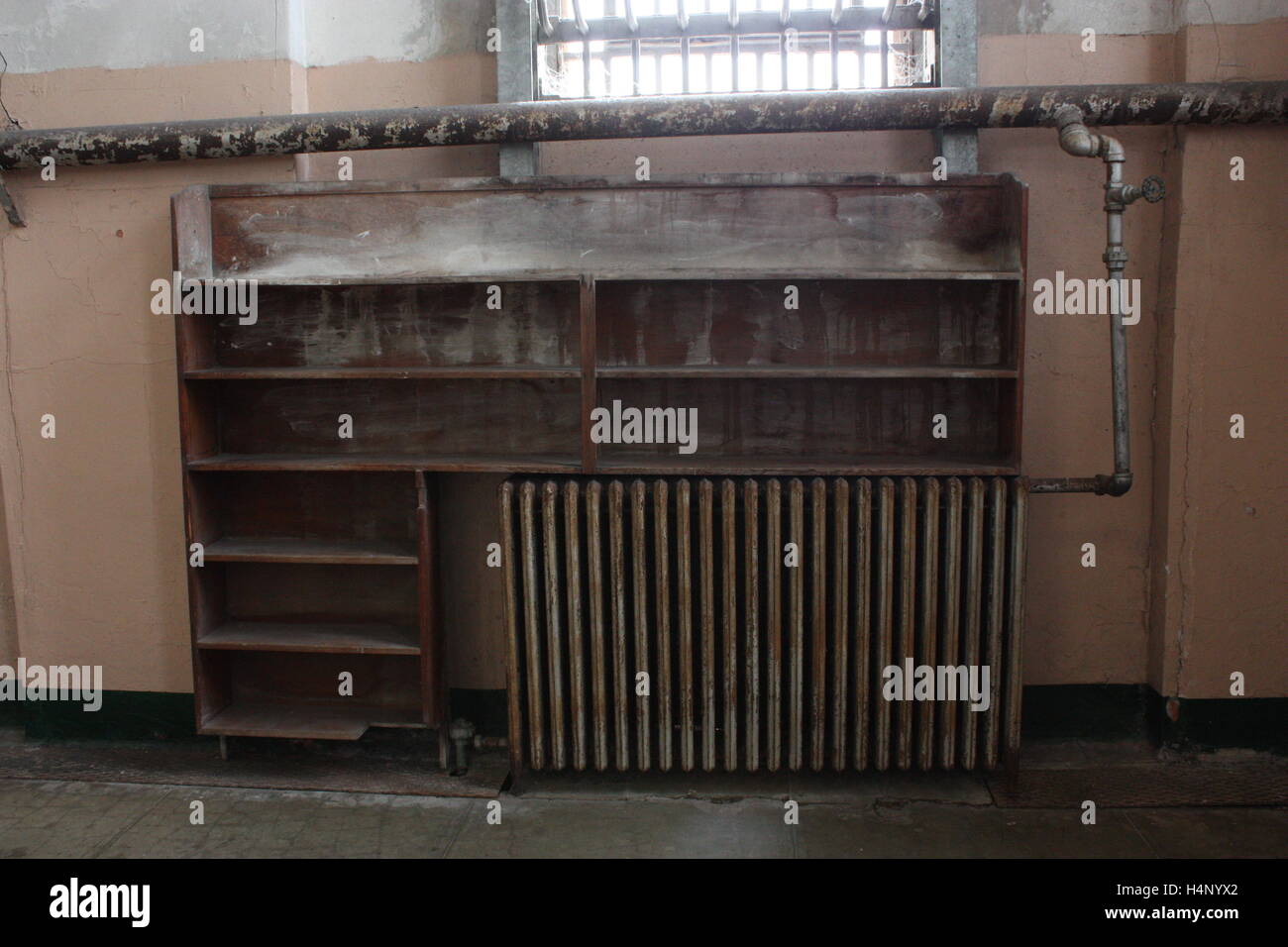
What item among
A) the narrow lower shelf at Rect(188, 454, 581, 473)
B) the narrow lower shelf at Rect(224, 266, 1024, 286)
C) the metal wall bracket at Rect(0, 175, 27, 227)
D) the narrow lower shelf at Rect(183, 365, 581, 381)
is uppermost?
the metal wall bracket at Rect(0, 175, 27, 227)

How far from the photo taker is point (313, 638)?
10.3 feet

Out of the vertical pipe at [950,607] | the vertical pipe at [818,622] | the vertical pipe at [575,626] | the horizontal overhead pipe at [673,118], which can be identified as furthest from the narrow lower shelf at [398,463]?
the vertical pipe at [950,607]

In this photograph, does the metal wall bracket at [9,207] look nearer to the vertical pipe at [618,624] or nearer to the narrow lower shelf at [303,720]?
the narrow lower shelf at [303,720]

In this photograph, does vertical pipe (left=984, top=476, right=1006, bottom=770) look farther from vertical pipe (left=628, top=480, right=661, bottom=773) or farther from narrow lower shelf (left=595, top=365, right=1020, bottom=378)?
vertical pipe (left=628, top=480, right=661, bottom=773)

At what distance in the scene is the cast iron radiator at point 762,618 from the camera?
288cm

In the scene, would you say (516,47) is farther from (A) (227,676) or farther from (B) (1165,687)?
(B) (1165,687)

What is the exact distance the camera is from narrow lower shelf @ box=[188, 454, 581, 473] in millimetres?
2963

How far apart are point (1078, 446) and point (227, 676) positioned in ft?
9.22

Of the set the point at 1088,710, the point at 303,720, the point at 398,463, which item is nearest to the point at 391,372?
the point at 398,463

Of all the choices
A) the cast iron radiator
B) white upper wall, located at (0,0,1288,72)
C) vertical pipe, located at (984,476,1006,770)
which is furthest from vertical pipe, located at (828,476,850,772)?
white upper wall, located at (0,0,1288,72)

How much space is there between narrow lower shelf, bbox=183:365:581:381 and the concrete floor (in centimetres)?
126

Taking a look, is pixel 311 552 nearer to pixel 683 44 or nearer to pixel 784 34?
pixel 683 44

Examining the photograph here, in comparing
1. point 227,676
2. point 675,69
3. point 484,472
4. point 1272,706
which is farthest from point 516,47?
point 1272,706

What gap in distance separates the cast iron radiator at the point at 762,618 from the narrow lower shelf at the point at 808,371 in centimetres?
30
